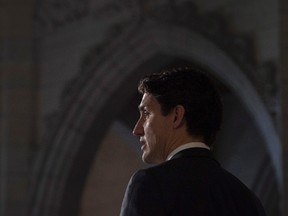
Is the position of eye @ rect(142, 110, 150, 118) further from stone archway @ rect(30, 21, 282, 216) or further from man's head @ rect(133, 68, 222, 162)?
stone archway @ rect(30, 21, 282, 216)

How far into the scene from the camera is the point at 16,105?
801cm

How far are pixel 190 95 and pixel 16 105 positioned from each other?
6.08 metres

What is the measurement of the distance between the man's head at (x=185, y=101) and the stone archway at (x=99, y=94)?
487cm

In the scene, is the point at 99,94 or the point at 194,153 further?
the point at 99,94

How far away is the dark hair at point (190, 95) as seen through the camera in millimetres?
2016

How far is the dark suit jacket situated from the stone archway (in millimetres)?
4918

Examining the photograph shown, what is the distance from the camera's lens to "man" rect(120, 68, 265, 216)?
1.91m

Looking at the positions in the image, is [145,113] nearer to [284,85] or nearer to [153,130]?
[153,130]

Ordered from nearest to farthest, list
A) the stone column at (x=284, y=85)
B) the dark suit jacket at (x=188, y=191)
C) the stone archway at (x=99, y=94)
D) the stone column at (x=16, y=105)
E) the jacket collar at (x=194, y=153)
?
the dark suit jacket at (x=188, y=191), the jacket collar at (x=194, y=153), the stone column at (x=284, y=85), the stone archway at (x=99, y=94), the stone column at (x=16, y=105)

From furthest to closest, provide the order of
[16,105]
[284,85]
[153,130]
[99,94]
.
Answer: [16,105] < [99,94] < [284,85] < [153,130]

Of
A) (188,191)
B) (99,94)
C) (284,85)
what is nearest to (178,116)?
(188,191)

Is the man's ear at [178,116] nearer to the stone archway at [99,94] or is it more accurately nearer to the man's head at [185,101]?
the man's head at [185,101]

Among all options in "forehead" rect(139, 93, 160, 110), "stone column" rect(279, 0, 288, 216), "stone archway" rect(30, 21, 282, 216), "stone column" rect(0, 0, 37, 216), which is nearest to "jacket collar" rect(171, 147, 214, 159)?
"forehead" rect(139, 93, 160, 110)

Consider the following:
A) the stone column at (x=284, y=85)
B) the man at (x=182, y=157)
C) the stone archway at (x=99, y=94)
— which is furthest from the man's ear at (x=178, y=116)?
the stone archway at (x=99, y=94)
